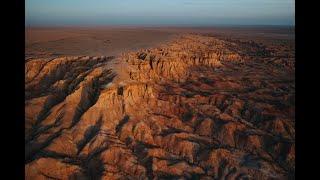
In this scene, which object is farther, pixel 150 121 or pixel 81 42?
pixel 81 42

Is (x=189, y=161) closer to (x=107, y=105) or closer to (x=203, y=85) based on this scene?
(x=107, y=105)

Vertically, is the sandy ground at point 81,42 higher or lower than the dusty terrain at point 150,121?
higher

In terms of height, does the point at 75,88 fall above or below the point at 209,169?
above

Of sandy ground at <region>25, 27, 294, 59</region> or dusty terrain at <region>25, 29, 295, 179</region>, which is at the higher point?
sandy ground at <region>25, 27, 294, 59</region>

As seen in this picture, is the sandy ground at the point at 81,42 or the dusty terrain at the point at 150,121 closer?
the dusty terrain at the point at 150,121

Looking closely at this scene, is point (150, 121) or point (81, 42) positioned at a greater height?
point (81, 42)

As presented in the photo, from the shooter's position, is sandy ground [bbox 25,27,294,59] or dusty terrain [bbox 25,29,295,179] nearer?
dusty terrain [bbox 25,29,295,179]
